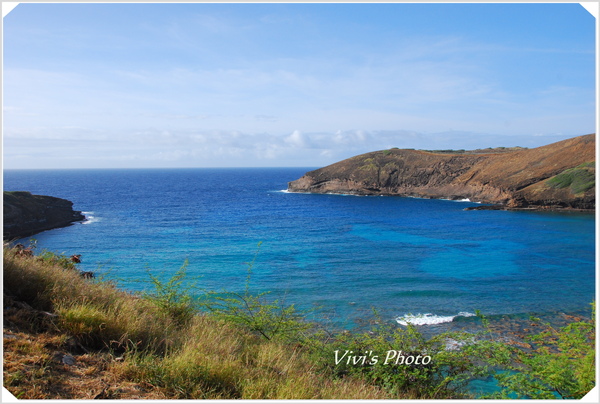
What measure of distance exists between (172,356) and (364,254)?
27555 mm

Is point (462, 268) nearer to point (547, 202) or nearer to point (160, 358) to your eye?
point (160, 358)

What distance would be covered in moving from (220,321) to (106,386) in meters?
3.61

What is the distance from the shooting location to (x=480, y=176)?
243 ft

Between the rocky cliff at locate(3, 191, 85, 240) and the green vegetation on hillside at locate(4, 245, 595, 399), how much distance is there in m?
38.9

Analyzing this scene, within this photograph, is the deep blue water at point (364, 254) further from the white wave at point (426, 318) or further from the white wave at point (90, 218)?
the white wave at point (90, 218)

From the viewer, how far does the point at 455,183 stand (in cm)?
7688

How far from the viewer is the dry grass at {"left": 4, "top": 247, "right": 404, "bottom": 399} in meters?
4.66

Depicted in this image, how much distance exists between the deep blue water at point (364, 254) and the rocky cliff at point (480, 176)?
698 centimetres

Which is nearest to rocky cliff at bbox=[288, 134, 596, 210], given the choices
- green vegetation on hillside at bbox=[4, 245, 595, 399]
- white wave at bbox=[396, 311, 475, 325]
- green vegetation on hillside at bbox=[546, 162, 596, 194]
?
green vegetation on hillside at bbox=[546, 162, 596, 194]

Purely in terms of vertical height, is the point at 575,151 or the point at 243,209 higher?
the point at 575,151

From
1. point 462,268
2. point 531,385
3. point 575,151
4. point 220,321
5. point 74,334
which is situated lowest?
point 462,268

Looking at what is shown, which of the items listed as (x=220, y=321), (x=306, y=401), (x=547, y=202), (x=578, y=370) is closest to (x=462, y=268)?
(x=578, y=370)

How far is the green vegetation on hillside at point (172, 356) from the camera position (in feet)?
15.7

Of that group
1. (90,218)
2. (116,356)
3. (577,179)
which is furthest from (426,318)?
(577,179)
